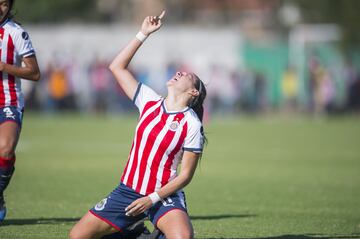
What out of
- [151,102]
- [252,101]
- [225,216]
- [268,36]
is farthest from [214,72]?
[151,102]

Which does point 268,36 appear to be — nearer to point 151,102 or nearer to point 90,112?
point 90,112

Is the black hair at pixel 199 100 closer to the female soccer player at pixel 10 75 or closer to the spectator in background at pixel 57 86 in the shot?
the female soccer player at pixel 10 75

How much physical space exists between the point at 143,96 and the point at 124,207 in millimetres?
1179

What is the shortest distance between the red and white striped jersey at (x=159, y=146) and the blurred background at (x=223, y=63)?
26.4 metres

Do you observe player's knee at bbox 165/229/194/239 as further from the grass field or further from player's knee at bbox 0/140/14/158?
player's knee at bbox 0/140/14/158

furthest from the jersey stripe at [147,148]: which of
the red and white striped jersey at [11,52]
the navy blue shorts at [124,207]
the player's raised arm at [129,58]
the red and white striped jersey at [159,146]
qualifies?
the red and white striped jersey at [11,52]

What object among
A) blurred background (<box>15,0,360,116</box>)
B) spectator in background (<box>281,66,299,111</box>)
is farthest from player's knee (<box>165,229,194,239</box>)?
spectator in background (<box>281,66,299,111</box>)

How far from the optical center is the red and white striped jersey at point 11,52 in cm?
841

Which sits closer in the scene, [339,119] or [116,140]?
[116,140]

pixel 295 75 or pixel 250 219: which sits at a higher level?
pixel 250 219

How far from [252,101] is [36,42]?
11.6 meters

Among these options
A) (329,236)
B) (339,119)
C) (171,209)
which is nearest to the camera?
(171,209)

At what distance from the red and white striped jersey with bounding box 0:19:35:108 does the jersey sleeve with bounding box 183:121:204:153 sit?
229 centimetres

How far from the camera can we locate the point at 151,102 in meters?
7.69
